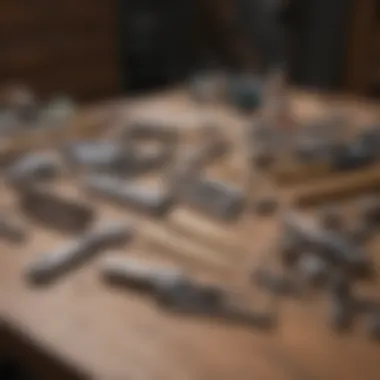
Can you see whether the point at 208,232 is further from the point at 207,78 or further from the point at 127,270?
the point at 207,78

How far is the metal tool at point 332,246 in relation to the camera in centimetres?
102

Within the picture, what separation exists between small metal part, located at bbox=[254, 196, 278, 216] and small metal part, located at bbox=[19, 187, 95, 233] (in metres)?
0.24

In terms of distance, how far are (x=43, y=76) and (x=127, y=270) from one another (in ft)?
4.95

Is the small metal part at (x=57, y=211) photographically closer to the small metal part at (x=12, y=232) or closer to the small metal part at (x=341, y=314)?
the small metal part at (x=12, y=232)

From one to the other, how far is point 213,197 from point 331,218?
0.58 ft

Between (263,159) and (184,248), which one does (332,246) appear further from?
(263,159)

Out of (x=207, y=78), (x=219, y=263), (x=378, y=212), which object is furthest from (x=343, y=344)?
(x=207, y=78)

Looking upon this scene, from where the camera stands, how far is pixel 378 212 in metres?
1.18

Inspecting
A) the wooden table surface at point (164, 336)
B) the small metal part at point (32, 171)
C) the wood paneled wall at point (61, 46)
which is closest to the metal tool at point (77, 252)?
the wooden table surface at point (164, 336)

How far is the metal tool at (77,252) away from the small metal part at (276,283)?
21cm

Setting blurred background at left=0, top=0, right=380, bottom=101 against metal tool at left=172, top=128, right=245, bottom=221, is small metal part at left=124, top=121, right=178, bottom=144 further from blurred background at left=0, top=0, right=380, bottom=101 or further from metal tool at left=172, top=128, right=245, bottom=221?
blurred background at left=0, top=0, right=380, bottom=101

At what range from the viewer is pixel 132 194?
48.4 inches

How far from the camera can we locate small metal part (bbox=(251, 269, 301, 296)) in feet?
3.20

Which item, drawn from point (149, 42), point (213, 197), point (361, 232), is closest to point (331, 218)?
point (361, 232)
